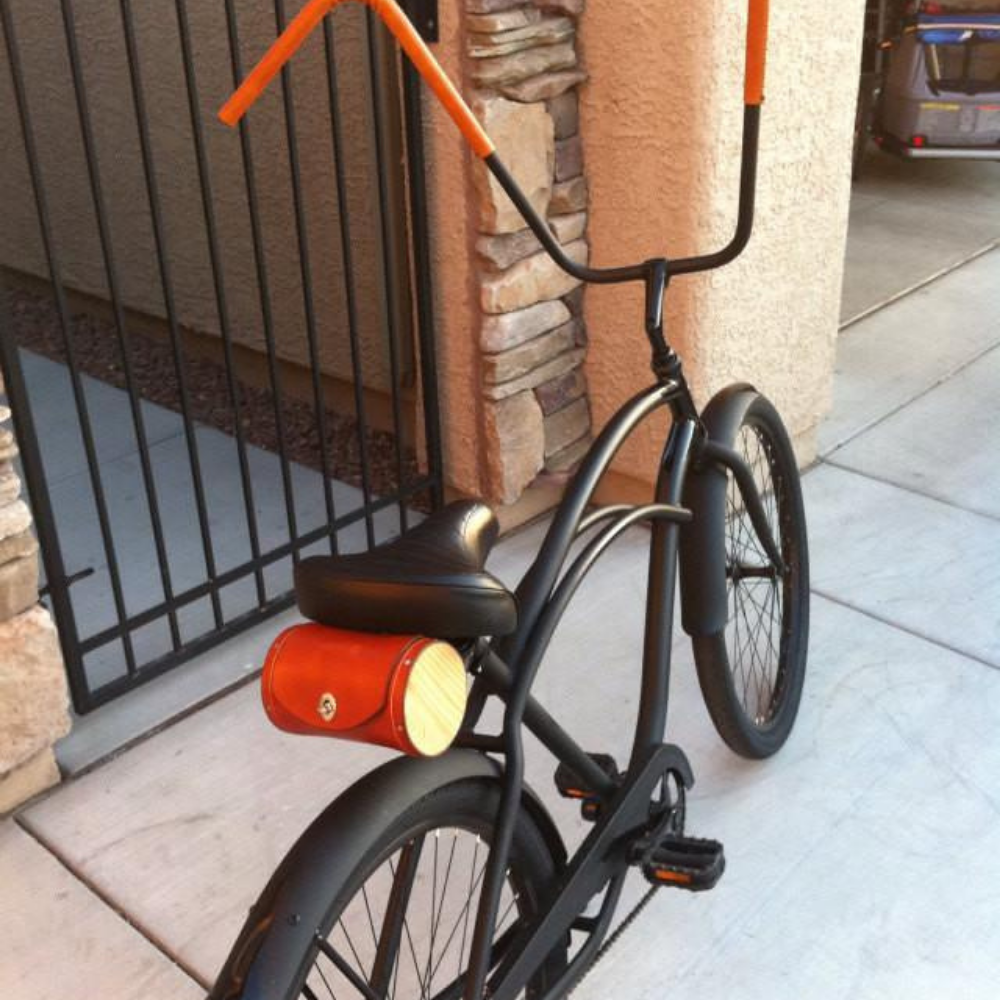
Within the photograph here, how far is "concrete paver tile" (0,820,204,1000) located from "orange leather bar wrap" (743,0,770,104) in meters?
1.54

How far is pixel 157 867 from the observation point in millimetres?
2252

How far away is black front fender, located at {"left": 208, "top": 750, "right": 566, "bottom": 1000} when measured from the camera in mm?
1225

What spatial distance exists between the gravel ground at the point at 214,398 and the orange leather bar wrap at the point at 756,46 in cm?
173

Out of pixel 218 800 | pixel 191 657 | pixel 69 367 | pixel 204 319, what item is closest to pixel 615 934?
pixel 218 800

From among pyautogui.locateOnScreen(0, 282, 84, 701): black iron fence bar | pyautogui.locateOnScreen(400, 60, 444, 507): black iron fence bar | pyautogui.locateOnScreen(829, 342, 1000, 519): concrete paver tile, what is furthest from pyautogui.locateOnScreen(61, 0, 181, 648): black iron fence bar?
pyautogui.locateOnScreen(829, 342, 1000, 519): concrete paver tile

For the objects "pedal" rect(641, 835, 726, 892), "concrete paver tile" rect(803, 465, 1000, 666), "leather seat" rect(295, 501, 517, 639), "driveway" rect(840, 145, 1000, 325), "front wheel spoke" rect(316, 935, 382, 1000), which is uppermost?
"leather seat" rect(295, 501, 517, 639)

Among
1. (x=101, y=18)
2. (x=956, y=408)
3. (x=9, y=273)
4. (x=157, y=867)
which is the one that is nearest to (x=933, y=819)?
(x=157, y=867)

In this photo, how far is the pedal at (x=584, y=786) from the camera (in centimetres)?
177

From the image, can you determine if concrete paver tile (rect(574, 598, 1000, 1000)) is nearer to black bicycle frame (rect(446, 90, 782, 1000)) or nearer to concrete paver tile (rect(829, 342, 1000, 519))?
black bicycle frame (rect(446, 90, 782, 1000))

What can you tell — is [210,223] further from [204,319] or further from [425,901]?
[204,319]

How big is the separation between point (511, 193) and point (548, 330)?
1.48 metres

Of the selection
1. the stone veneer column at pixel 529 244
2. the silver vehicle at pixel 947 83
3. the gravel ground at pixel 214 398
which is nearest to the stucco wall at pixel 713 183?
the stone veneer column at pixel 529 244

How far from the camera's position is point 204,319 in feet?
13.6

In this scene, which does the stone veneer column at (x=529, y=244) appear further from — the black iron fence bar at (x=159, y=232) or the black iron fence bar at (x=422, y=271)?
the black iron fence bar at (x=159, y=232)
